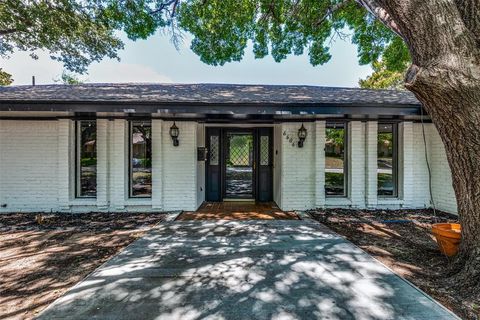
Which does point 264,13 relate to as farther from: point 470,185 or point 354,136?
point 470,185

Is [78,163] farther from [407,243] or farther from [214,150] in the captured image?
[407,243]

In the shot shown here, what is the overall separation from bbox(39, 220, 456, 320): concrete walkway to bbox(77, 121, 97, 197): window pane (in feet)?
10.9

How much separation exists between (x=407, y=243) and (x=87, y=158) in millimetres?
7574

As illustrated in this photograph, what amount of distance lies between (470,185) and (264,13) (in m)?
7.26

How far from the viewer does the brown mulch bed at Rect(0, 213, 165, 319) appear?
285cm

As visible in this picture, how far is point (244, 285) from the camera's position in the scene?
303 centimetres

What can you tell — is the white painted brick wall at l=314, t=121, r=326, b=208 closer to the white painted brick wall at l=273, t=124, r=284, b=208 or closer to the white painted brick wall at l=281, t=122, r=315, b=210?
the white painted brick wall at l=281, t=122, r=315, b=210

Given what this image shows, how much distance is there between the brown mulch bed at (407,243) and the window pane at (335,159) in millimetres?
667

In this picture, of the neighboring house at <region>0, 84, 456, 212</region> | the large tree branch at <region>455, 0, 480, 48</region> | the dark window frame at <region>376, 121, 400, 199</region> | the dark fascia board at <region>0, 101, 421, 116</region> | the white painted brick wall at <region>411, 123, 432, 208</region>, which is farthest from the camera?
the dark window frame at <region>376, 121, 400, 199</region>

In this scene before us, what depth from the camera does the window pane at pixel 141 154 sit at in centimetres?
693

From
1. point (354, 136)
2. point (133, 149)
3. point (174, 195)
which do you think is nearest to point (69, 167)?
point (133, 149)

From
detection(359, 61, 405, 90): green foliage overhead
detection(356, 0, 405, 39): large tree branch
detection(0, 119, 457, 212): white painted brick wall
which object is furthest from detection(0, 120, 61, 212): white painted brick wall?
detection(359, 61, 405, 90): green foliage overhead

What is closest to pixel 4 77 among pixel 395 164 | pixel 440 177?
pixel 395 164

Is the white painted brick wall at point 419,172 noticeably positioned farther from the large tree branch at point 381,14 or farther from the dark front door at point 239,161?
the dark front door at point 239,161
